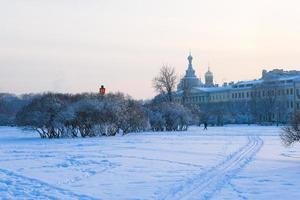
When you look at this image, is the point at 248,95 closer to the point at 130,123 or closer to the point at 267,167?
the point at 130,123

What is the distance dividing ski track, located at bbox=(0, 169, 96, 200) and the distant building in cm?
7162

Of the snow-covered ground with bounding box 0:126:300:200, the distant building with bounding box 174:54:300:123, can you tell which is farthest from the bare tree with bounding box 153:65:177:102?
the snow-covered ground with bounding box 0:126:300:200

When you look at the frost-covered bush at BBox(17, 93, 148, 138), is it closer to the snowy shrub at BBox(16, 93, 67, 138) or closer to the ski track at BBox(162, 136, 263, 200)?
the snowy shrub at BBox(16, 93, 67, 138)

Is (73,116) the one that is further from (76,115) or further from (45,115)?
(45,115)

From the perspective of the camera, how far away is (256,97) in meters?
114

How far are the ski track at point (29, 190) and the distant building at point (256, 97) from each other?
71.6 metres

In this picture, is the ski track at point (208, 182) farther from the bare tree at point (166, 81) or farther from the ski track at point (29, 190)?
the bare tree at point (166, 81)

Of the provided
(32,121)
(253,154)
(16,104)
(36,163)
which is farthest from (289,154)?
(16,104)

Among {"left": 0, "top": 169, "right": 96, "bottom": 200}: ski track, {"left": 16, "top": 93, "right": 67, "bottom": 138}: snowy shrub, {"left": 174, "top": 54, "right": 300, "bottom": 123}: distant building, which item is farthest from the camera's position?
{"left": 174, "top": 54, "right": 300, "bottom": 123}: distant building

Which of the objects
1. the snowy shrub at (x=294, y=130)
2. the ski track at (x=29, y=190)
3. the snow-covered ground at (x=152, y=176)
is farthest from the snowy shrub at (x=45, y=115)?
the ski track at (x=29, y=190)

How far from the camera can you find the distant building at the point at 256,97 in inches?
4274

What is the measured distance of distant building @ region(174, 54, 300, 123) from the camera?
356ft

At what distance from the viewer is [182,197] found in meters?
13.9

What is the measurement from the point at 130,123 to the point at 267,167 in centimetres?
4043
